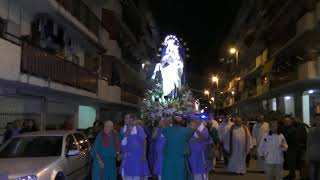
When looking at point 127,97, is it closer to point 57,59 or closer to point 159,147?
point 57,59

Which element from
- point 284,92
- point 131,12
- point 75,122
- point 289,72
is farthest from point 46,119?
point 131,12

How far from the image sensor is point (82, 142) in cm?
1395

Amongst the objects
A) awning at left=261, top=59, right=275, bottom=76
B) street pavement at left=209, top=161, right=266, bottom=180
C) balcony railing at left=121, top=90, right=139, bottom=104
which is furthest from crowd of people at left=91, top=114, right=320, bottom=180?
awning at left=261, top=59, right=275, bottom=76

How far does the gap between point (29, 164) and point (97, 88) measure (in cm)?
2037

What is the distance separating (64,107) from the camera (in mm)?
28672

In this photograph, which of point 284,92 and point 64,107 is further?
point 284,92

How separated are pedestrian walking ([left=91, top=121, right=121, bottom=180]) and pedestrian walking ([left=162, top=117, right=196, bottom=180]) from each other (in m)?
1.73

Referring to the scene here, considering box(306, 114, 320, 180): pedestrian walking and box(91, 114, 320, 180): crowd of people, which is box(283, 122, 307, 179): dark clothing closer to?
box(91, 114, 320, 180): crowd of people

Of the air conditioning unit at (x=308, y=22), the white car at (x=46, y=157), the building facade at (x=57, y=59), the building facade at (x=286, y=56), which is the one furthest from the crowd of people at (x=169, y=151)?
the air conditioning unit at (x=308, y=22)

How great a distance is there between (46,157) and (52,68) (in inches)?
373

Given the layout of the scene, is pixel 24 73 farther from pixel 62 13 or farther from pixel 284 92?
pixel 284 92

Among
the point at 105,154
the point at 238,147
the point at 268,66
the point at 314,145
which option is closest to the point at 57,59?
the point at 238,147

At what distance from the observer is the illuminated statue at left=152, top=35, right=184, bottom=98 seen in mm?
22688

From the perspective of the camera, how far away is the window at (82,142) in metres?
13.6
